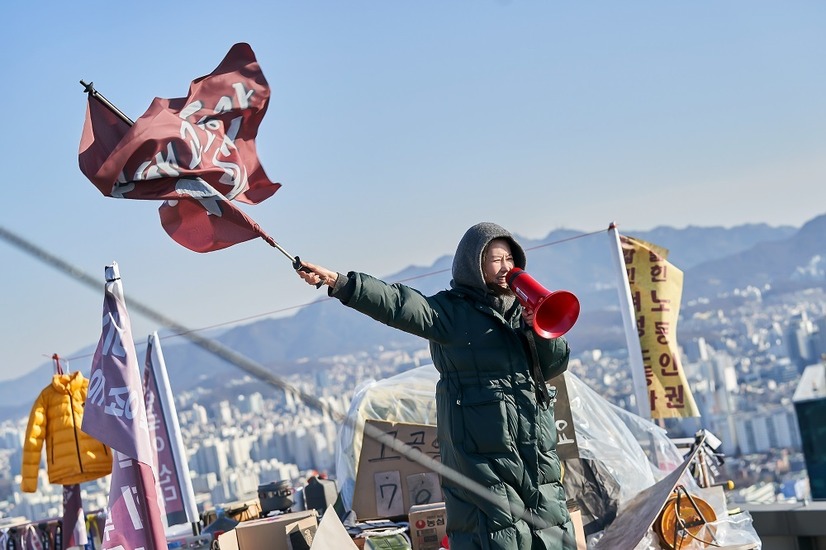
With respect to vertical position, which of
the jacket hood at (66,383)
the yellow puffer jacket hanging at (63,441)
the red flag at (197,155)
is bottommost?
the yellow puffer jacket hanging at (63,441)

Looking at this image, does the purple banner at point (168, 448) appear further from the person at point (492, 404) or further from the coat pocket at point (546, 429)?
the coat pocket at point (546, 429)

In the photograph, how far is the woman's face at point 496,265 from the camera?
5242 mm

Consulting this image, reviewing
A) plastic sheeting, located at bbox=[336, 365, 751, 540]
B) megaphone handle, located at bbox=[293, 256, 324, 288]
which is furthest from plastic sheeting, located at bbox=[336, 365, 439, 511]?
megaphone handle, located at bbox=[293, 256, 324, 288]

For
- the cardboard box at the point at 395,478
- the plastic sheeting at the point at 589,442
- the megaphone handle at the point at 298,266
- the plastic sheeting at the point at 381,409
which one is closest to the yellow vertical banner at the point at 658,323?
the plastic sheeting at the point at 589,442

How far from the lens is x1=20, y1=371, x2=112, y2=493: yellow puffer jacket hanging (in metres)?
8.18

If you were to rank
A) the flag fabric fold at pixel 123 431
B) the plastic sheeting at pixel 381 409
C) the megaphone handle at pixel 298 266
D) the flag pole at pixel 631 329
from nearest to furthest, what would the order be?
the megaphone handle at pixel 298 266, the flag fabric fold at pixel 123 431, the plastic sheeting at pixel 381 409, the flag pole at pixel 631 329

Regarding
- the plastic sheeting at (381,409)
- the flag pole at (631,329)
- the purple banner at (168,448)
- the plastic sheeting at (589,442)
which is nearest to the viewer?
the plastic sheeting at (589,442)

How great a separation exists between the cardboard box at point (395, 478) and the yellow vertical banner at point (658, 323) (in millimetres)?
2642

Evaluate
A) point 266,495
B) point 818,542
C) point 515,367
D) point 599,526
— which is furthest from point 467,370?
point 818,542

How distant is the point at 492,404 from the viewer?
16.6 feet

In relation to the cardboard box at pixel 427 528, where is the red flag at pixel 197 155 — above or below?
above

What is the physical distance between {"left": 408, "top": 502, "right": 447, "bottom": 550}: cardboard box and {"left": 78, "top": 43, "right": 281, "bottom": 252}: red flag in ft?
7.15

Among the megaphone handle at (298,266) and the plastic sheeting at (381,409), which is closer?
the megaphone handle at (298,266)

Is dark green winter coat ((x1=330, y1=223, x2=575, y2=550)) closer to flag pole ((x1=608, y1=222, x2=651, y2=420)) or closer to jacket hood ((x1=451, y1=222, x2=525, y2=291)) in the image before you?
jacket hood ((x1=451, y1=222, x2=525, y2=291))
